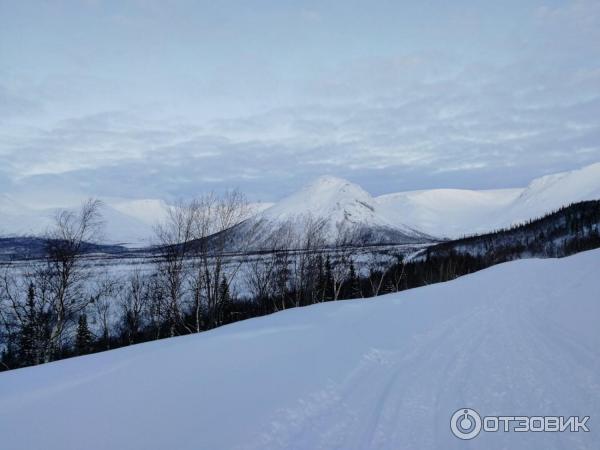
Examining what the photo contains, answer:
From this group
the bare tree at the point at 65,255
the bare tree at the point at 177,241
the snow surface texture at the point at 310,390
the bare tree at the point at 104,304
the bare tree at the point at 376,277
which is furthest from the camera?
the bare tree at the point at 376,277

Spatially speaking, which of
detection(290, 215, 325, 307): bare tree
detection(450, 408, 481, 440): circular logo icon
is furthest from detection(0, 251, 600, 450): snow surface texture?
detection(290, 215, 325, 307): bare tree

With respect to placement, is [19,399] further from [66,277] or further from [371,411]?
[66,277]

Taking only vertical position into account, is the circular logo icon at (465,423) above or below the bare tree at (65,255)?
below

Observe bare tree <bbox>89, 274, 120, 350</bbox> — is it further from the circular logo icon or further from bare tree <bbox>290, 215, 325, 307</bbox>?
the circular logo icon

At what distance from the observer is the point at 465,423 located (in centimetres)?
567

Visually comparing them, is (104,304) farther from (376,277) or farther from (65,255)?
(376,277)

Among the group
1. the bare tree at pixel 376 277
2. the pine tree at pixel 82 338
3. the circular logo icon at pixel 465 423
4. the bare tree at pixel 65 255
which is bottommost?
the pine tree at pixel 82 338

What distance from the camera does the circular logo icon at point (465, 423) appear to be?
5.34 m

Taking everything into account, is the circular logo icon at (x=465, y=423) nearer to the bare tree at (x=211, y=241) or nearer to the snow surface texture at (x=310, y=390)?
the snow surface texture at (x=310, y=390)

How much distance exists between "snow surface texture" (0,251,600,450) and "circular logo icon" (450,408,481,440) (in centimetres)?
15

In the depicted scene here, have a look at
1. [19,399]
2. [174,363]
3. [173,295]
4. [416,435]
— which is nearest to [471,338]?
[416,435]

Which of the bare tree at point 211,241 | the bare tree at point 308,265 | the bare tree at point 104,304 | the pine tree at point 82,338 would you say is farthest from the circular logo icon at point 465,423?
the pine tree at point 82,338

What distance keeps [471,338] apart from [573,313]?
5376 mm

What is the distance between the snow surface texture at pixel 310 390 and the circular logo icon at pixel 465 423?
0.15 m
